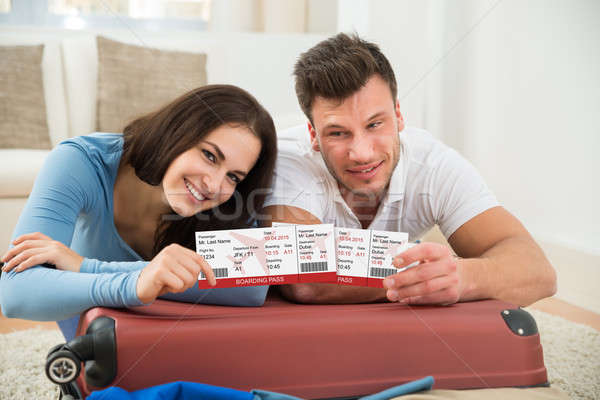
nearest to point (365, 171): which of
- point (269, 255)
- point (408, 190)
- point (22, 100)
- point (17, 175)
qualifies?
point (408, 190)

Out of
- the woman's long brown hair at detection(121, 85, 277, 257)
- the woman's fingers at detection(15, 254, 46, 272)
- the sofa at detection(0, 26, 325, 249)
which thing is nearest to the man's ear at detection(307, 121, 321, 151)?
the woman's long brown hair at detection(121, 85, 277, 257)

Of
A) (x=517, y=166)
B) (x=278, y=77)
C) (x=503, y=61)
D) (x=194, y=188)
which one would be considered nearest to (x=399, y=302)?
(x=194, y=188)

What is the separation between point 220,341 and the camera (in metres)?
0.86

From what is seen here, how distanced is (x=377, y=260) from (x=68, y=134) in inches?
77.3

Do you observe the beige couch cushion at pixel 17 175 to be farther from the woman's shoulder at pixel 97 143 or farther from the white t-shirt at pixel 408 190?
the white t-shirt at pixel 408 190

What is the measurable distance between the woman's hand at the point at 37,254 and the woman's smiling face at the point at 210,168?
11.3 inches

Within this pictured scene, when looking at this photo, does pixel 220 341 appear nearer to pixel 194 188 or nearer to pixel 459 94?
pixel 194 188

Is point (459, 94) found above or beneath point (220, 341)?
above

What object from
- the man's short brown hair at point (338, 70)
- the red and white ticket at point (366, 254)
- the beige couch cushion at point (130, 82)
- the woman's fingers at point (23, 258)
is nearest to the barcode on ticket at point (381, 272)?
the red and white ticket at point (366, 254)

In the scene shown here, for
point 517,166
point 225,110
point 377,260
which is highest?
point 225,110

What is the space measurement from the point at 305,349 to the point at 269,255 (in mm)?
175

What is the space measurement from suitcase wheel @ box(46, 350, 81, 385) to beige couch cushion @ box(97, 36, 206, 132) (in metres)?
1.75

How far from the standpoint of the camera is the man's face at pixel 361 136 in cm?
127

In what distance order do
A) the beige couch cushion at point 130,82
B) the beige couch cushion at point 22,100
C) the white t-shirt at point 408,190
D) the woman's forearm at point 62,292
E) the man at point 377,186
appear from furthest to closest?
the beige couch cushion at point 130,82
the beige couch cushion at point 22,100
the white t-shirt at point 408,190
the man at point 377,186
the woman's forearm at point 62,292
